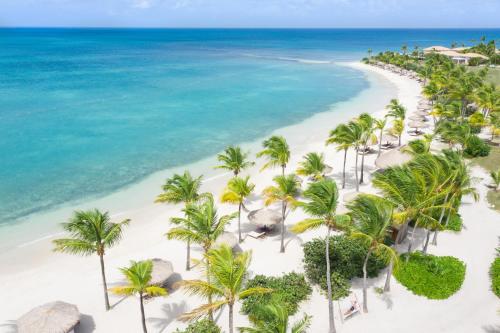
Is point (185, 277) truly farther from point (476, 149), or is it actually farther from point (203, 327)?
point (476, 149)

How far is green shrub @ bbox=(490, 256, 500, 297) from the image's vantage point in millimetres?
16031

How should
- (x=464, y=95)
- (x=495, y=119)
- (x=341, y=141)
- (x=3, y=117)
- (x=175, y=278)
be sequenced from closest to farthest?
(x=175, y=278), (x=341, y=141), (x=495, y=119), (x=464, y=95), (x=3, y=117)

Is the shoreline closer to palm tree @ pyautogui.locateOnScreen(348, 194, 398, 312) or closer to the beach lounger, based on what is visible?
the beach lounger

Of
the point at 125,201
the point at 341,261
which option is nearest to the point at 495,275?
the point at 341,261

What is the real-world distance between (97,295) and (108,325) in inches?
84.6

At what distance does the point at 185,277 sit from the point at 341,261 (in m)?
7.74

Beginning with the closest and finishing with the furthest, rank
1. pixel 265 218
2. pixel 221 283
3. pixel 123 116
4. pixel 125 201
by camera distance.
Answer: pixel 221 283
pixel 265 218
pixel 125 201
pixel 123 116

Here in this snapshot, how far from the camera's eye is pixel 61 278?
18.0 meters

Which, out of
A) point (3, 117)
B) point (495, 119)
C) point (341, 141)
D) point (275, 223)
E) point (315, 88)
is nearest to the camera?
point (275, 223)

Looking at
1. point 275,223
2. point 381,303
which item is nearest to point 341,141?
point 275,223

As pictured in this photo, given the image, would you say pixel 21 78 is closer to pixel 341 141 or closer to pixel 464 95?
pixel 341 141

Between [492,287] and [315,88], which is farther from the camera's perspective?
[315,88]

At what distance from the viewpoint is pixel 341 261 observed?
661 inches

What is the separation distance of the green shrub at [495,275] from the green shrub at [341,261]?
4809 millimetres
